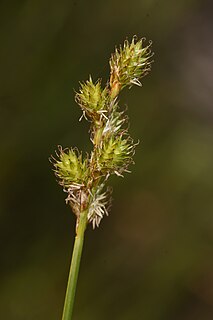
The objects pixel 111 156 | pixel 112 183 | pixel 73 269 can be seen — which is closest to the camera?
pixel 73 269

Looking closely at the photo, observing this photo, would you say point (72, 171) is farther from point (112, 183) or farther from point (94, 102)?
point (112, 183)

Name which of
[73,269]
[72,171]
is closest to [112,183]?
[72,171]

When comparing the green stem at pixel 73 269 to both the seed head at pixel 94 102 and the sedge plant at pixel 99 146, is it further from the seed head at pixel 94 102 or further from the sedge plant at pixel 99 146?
the seed head at pixel 94 102

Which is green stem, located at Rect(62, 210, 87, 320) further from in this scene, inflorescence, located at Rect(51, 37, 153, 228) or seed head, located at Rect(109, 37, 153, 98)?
seed head, located at Rect(109, 37, 153, 98)

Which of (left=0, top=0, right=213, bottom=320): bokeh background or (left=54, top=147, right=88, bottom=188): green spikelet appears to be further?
(left=0, top=0, right=213, bottom=320): bokeh background

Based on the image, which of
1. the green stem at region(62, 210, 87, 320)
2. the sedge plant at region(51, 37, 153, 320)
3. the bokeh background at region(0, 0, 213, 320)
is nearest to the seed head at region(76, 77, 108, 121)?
the sedge plant at region(51, 37, 153, 320)

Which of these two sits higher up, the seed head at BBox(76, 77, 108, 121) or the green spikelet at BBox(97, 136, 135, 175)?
the seed head at BBox(76, 77, 108, 121)

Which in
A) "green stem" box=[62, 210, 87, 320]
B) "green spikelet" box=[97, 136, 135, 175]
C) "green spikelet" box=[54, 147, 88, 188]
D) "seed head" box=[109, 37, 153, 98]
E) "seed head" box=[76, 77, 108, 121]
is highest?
"seed head" box=[109, 37, 153, 98]
